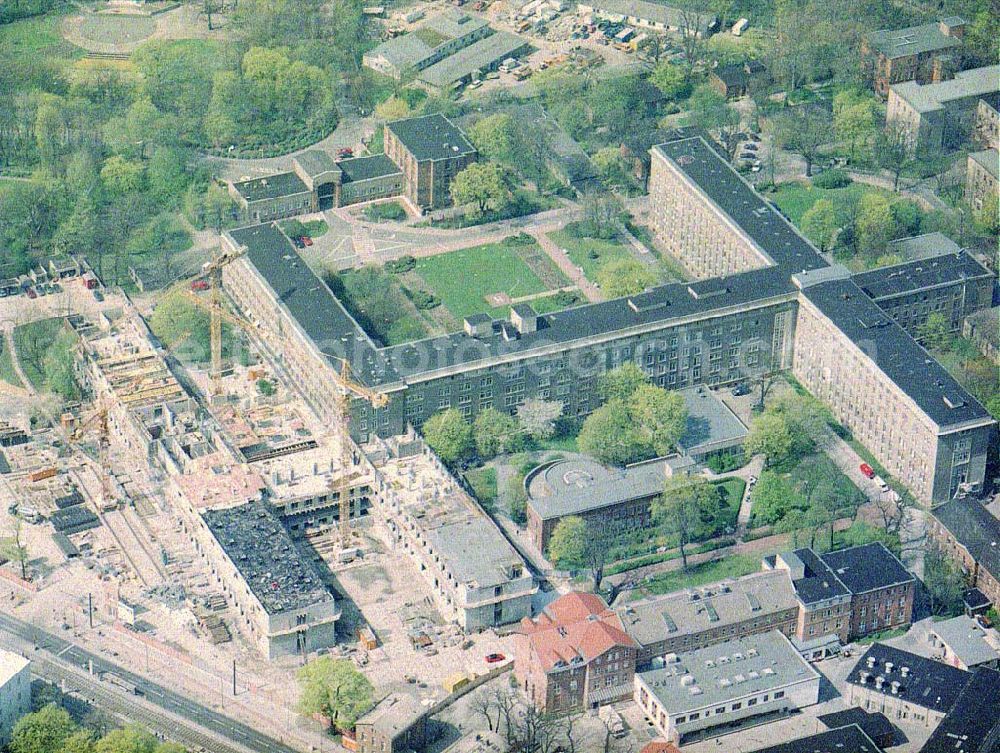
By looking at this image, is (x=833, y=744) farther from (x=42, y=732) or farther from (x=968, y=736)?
(x=42, y=732)

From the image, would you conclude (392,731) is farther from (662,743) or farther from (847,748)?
(847,748)

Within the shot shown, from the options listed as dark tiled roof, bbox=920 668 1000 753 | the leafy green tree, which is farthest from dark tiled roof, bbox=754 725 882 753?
the leafy green tree

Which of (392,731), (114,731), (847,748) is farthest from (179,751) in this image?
(847,748)

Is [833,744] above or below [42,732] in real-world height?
below

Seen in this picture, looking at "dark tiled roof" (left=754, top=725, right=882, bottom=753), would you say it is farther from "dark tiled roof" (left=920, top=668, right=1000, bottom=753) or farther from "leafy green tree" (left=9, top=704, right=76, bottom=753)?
"leafy green tree" (left=9, top=704, right=76, bottom=753)

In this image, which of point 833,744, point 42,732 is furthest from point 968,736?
point 42,732
